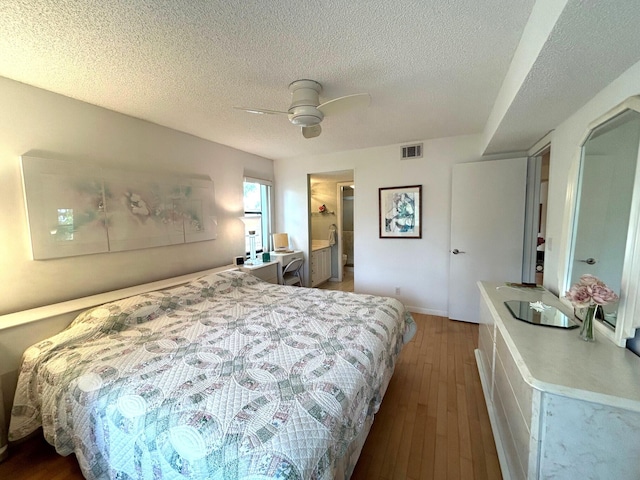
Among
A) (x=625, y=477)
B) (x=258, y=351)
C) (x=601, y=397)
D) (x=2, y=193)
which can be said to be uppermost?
(x=2, y=193)

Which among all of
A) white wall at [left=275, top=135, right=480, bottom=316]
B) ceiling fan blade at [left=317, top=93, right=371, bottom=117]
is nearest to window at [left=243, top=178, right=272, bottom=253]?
white wall at [left=275, top=135, right=480, bottom=316]

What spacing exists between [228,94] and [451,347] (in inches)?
128

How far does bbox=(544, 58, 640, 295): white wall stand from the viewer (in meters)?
1.35

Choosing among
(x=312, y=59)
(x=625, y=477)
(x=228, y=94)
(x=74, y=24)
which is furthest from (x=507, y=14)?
(x=74, y=24)

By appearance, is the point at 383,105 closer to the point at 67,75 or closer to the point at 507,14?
the point at 507,14

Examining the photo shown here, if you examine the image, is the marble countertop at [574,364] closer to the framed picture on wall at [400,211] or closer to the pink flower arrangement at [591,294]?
the pink flower arrangement at [591,294]

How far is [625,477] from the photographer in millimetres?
938

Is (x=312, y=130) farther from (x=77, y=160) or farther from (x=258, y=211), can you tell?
(x=258, y=211)

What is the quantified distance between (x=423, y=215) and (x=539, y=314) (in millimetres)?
2200

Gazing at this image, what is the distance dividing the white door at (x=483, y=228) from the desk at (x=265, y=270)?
2.41 meters

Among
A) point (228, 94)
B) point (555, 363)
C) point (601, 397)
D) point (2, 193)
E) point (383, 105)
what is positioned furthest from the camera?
point (383, 105)

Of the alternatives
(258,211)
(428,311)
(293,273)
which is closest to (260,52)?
(258,211)

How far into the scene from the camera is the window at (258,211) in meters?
4.13

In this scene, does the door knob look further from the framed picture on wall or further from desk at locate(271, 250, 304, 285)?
desk at locate(271, 250, 304, 285)
